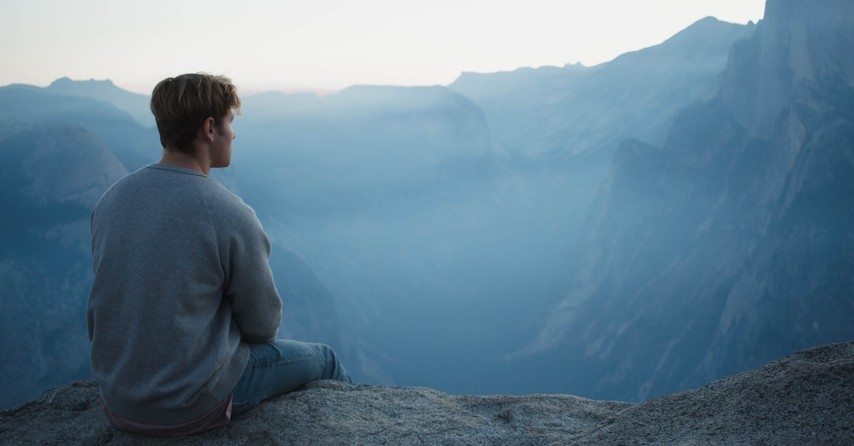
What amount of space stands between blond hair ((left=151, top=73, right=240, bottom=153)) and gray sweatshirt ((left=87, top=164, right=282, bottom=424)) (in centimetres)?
14

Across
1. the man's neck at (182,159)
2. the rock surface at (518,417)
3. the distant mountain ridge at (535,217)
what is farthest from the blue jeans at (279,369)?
the distant mountain ridge at (535,217)

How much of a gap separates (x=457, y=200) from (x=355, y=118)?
70.4 ft

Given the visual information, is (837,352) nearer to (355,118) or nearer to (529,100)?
(355,118)

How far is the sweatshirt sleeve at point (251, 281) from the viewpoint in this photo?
222cm

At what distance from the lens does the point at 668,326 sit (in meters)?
47.5

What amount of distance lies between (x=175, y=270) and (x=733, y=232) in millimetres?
→ 53858

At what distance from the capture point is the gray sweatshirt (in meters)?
2.11

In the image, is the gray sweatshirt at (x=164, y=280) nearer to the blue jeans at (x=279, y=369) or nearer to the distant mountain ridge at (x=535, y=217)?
the blue jeans at (x=279, y=369)

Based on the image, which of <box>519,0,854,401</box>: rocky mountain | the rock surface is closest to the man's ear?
the rock surface

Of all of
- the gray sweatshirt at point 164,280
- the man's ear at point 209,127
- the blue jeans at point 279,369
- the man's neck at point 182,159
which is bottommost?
the blue jeans at point 279,369

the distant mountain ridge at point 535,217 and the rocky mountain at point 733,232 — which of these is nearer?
the distant mountain ridge at point 535,217

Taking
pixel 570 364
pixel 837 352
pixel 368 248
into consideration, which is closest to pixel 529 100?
pixel 368 248

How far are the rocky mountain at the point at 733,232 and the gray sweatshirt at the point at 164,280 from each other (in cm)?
4064

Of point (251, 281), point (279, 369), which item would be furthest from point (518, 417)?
point (251, 281)
